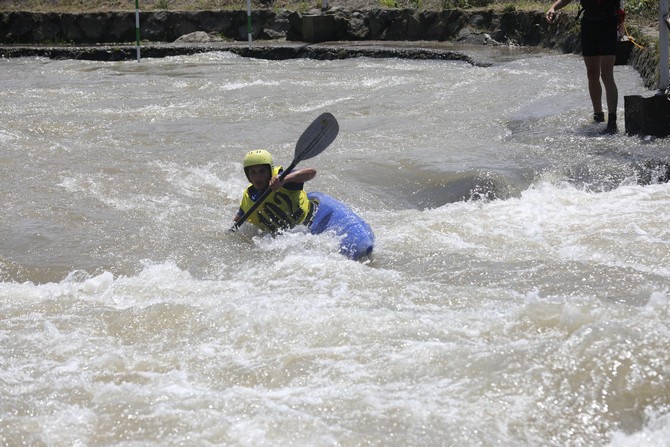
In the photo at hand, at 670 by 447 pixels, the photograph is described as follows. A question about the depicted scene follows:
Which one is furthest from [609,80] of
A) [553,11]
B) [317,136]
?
[317,136]

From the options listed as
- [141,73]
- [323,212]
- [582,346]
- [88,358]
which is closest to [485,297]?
[582,346]

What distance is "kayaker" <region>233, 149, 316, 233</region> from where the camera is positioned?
5.75m

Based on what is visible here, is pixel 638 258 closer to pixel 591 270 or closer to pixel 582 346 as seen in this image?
pixel 591 270

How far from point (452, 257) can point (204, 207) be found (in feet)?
7.13

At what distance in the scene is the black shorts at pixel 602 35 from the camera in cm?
764

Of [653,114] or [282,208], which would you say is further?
[653,114]

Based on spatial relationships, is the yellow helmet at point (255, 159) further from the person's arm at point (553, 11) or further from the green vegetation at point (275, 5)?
the green vegetation at point (275, 5)

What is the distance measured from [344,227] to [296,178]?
0.44 meters

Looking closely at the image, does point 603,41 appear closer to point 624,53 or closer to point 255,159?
point 255,159

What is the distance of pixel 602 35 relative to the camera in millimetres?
7652

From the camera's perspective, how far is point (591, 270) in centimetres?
494

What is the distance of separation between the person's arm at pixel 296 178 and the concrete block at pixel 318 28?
1205 cm

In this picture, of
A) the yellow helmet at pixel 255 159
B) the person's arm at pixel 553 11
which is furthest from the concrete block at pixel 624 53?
the yellow helmet at pixel 255 159

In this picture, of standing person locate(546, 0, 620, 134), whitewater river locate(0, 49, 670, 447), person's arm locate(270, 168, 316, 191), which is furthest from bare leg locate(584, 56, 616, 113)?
person's arm locate(270, 168, 316, 191)
